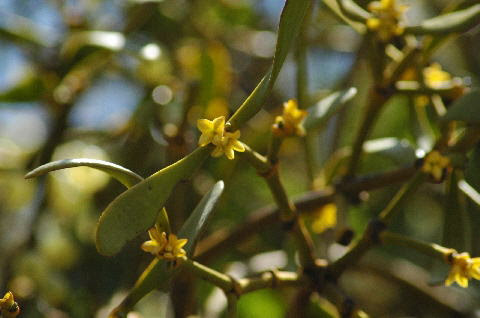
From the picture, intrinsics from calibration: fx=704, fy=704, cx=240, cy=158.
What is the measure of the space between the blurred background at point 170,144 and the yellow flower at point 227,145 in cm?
34

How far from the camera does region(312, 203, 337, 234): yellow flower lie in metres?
1.27

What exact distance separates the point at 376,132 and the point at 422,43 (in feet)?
2.26

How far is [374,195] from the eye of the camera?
1793mm

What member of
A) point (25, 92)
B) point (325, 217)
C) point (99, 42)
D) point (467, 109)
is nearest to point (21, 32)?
point (25, 92)

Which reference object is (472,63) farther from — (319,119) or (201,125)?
(201,125)

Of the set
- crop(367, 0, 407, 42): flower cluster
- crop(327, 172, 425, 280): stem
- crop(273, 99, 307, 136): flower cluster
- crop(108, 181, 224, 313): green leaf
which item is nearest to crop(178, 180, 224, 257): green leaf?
crop(108, 181, 224, 313): green leaf

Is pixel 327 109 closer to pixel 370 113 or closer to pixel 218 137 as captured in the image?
pixel 370 113

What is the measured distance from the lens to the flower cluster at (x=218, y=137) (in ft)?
2.53

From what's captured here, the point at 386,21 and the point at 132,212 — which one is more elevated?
the point at 386,21

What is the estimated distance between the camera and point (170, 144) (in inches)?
53.9

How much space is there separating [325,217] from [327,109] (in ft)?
1.20

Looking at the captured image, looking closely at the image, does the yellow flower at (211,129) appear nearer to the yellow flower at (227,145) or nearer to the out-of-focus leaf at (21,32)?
Result: the yellow flower at (227,145)

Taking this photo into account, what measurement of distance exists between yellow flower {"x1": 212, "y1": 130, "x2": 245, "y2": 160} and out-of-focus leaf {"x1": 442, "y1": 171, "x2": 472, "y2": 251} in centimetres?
32

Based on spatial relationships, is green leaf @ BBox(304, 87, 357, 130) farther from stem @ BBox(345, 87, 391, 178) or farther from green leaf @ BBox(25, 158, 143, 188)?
green leaf @ BBox(25, 158, 143, 188)
